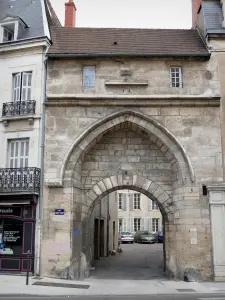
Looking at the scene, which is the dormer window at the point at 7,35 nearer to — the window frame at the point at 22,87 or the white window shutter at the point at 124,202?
the window frame at the point at 22,87

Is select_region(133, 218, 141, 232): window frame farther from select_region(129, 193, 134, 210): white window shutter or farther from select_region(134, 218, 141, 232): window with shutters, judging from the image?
select_region(129, 193, 134, 210): white window shutter

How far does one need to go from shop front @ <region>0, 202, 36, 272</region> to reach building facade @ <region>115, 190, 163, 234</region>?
86.8ft

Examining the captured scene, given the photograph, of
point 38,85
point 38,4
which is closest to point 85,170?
point 38,85

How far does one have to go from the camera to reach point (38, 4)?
14828mm

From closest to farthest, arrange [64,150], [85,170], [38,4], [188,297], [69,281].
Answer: [188,297] < [69,281] < [64,150] < [85,170] < [38,4]

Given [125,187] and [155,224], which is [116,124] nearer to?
[125,187]

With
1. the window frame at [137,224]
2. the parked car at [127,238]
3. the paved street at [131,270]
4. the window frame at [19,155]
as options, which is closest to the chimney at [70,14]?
the window frame at [19,155]

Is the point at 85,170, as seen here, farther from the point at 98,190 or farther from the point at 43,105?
the point at 43,105

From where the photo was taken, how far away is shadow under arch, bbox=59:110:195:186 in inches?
491

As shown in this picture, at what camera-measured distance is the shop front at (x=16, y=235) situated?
1205cm

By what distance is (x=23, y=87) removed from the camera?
43.3ft

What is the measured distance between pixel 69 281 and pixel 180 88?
23.8 feet

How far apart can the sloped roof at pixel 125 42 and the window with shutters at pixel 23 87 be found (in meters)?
1.22

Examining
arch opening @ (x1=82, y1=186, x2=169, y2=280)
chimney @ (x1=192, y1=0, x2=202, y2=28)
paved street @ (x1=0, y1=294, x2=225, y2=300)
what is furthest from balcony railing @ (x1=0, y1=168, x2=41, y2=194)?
chimney @ (x1=192, y1=0, x2=202, y2=28)
